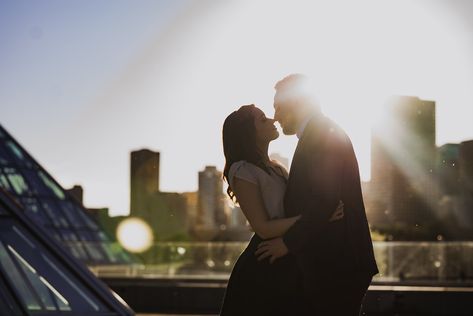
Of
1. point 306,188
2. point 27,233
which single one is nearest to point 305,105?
point 306,188

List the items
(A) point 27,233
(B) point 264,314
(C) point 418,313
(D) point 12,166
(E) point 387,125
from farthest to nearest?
(E) point 387,125, (D) point 12,166, (C) point 418,313, (A) point 27,233, (B) point 264,314

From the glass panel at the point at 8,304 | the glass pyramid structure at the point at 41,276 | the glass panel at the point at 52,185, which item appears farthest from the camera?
the glass panel at the point at 52,185

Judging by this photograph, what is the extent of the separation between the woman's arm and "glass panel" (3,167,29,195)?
25.7 m

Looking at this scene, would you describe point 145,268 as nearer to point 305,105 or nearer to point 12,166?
point 12,166

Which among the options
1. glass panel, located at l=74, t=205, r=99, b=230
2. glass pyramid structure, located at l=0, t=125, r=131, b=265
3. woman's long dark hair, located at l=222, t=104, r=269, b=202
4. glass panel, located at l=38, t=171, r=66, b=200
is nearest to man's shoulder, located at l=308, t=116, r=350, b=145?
woman's long dark hair, located at l=222, t=104, r=269, b=202

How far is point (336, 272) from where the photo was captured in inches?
152

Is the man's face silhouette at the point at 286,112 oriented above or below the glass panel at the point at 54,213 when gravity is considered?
below

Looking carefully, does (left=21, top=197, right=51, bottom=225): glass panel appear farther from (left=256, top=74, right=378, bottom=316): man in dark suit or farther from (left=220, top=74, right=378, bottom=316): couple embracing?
(left=256, top=74, right=378, bottom=316): man in dark suit

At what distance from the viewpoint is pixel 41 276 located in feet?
33.8

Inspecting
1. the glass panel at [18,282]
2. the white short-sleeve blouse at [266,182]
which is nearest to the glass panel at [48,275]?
the glass panel at [18,282]

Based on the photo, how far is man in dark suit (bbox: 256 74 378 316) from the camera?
3.85 m

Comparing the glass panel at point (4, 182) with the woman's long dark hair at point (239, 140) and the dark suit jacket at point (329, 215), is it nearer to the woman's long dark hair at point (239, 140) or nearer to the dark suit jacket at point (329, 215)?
the woman's long dark hair at point (239, 140)

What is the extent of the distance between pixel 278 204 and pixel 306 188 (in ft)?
1.12

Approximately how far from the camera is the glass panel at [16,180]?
29359mm
